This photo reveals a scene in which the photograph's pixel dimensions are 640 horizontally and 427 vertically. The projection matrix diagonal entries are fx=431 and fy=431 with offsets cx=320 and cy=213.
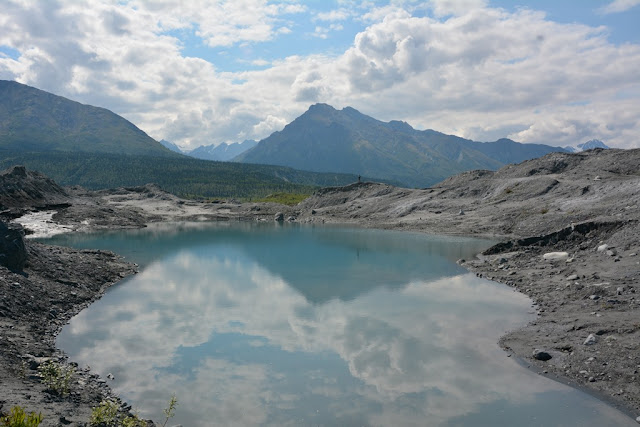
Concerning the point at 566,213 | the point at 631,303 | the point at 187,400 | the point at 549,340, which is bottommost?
the point at 187,400

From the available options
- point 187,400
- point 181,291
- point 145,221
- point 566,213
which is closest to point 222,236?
point 145,221

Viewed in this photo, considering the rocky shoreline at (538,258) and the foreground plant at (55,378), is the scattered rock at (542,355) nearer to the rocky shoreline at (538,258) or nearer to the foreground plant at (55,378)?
the rocky shoreline at (538,258)

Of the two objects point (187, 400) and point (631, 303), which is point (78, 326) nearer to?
point (187, 400)

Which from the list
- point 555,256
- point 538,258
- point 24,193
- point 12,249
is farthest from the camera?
point 24,193

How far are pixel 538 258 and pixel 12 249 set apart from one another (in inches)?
1872

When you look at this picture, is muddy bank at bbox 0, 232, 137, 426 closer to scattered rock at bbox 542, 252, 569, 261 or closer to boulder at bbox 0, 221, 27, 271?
boulder at bbox 0, 221, 27, 271

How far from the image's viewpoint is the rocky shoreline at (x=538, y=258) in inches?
814

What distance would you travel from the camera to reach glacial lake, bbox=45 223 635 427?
61.1 feet

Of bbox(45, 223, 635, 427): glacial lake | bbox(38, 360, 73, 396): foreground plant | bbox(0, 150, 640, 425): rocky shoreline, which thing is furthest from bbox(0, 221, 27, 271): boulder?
bbox(38, 360, 73, 396): foreground plant

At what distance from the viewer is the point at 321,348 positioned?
25.9 metres

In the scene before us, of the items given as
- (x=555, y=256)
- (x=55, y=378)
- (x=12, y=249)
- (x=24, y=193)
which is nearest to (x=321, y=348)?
(x=55, y=378)

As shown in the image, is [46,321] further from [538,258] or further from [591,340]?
[538,258]

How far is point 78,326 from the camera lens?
1134 inches

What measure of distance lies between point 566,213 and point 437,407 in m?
59.7
